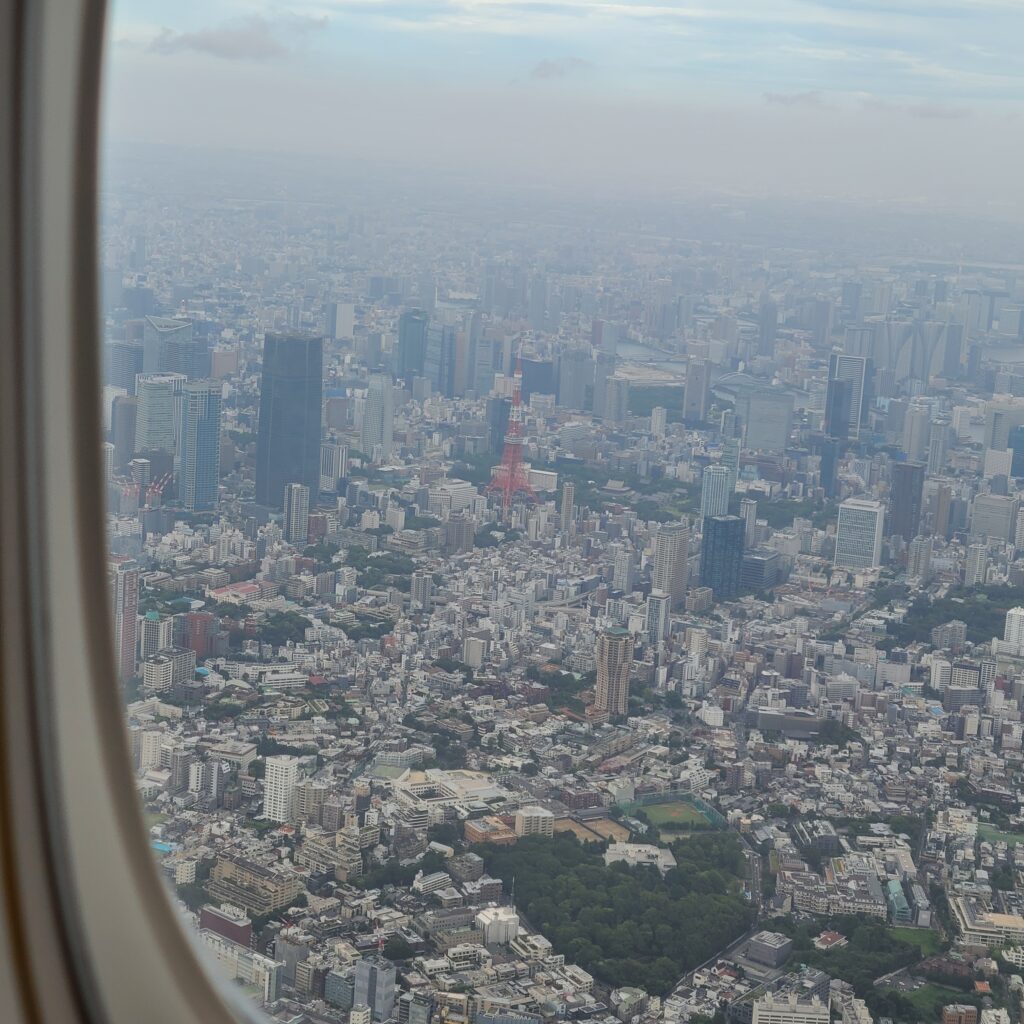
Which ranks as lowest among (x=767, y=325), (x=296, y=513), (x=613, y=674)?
(x=613, y=674)

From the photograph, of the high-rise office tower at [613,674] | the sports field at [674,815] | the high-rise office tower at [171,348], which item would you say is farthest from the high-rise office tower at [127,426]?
the sports field at [674,815]

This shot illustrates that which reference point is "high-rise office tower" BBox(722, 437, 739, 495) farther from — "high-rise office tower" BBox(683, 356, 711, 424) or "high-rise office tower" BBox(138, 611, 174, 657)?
"high-rise office tower" BBox(138, 611, 174, 657)

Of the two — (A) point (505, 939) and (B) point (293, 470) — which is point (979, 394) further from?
(B) point (293, 470)

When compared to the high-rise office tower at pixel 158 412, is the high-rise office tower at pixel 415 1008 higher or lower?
lower

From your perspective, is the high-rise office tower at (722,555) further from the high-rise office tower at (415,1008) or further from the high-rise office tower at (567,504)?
the high-rise office tower at (415,1008)

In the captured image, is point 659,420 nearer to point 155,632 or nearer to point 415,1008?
point 155,632

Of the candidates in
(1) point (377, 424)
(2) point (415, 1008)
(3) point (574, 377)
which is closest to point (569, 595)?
(1) point (377, 424)

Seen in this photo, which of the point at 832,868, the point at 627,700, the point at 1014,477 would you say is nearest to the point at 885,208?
the point at 1014,477
